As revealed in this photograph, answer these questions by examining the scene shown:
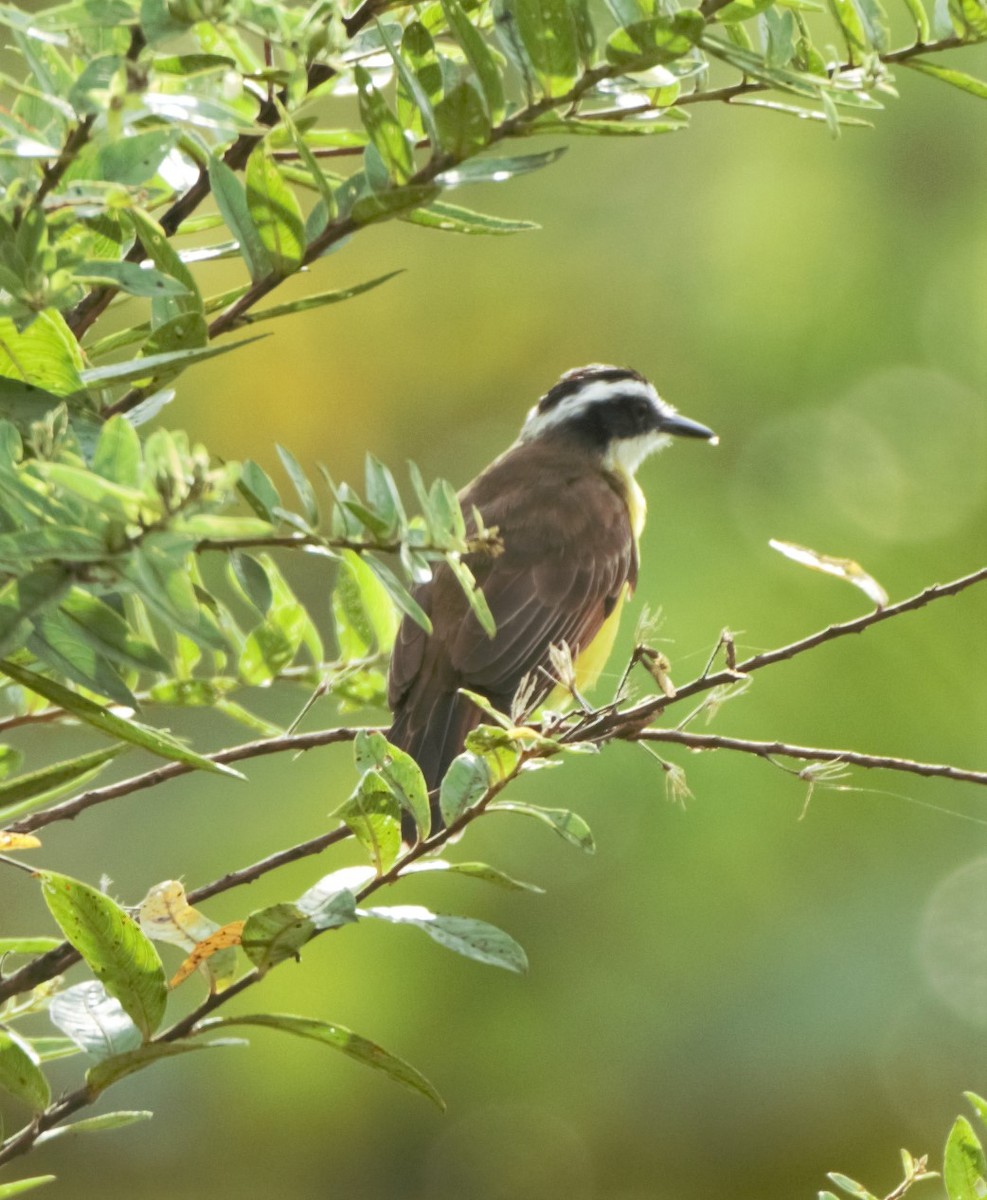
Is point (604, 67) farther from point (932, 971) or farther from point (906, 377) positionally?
point (906, 377)

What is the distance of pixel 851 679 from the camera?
19.1ft

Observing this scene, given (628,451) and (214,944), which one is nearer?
(214,944)

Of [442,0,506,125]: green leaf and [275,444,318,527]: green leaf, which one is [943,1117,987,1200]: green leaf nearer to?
[275,444,318,527]: green leaf

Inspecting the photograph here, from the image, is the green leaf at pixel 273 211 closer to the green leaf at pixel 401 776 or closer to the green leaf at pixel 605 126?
the green leaf at pixel 605 126

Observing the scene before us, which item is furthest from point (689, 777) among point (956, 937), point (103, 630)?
point (103, 630)

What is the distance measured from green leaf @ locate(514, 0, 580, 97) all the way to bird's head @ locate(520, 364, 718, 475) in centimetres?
327

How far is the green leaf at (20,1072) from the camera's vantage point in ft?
3.74

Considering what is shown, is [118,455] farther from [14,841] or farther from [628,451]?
[628,451]

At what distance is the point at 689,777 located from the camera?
5418 millimetres

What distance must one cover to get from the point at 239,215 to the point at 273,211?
24 millimetres

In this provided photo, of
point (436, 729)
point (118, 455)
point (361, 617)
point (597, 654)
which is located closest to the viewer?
point (118, 455)

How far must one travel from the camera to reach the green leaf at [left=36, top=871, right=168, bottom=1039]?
43.4 inches

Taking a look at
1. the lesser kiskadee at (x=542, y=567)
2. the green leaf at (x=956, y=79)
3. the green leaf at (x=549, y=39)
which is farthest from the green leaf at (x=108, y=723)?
the lesser kiskadee at (x=542, y=567)

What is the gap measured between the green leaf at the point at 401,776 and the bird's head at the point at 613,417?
126 inches
